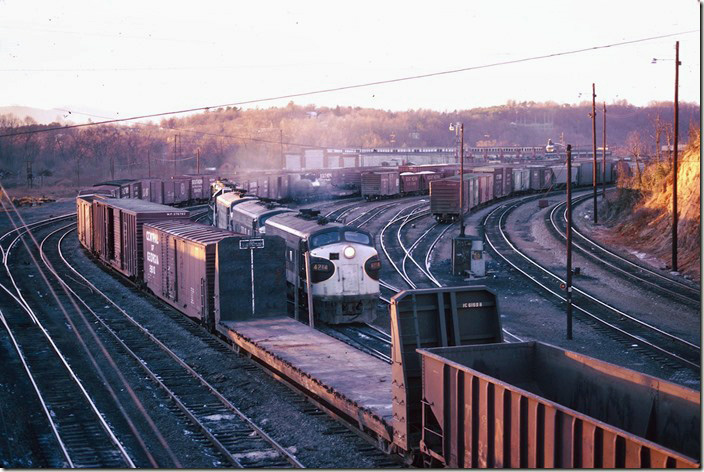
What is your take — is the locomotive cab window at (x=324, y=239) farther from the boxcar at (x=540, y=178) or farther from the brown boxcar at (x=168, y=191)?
the boxcar at (x=540, y=178)

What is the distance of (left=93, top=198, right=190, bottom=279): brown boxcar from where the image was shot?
29.3m

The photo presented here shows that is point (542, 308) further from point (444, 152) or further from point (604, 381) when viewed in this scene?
point (444, 152)

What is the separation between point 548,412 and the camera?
8320 mm

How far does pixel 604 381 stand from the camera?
9.66 m

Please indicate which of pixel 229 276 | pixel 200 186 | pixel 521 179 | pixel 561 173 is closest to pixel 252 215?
pixel 229 276

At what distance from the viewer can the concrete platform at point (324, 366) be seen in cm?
1325

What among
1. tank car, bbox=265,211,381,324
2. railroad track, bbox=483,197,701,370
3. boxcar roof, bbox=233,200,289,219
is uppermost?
boxcar roof, bbox=233,200,289,219

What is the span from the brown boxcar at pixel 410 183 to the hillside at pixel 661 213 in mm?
23531

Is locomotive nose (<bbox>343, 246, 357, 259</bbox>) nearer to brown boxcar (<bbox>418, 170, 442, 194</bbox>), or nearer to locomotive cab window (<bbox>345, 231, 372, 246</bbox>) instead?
locomotive cab window (<bbox>345, 231, 372, 246</bbox>)

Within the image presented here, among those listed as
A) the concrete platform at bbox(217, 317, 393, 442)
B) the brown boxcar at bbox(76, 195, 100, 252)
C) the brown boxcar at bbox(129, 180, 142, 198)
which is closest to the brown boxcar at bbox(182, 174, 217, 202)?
the brown boxcar at bbox(129, 180, 142, 198)

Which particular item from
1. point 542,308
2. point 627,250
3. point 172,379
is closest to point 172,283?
point 172,379

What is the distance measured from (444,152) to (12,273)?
11684cm

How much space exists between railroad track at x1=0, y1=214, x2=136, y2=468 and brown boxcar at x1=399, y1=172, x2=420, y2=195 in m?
47.6

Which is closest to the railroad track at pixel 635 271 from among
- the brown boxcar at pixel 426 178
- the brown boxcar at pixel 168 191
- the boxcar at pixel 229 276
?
the boxcar at pixel 229 276
